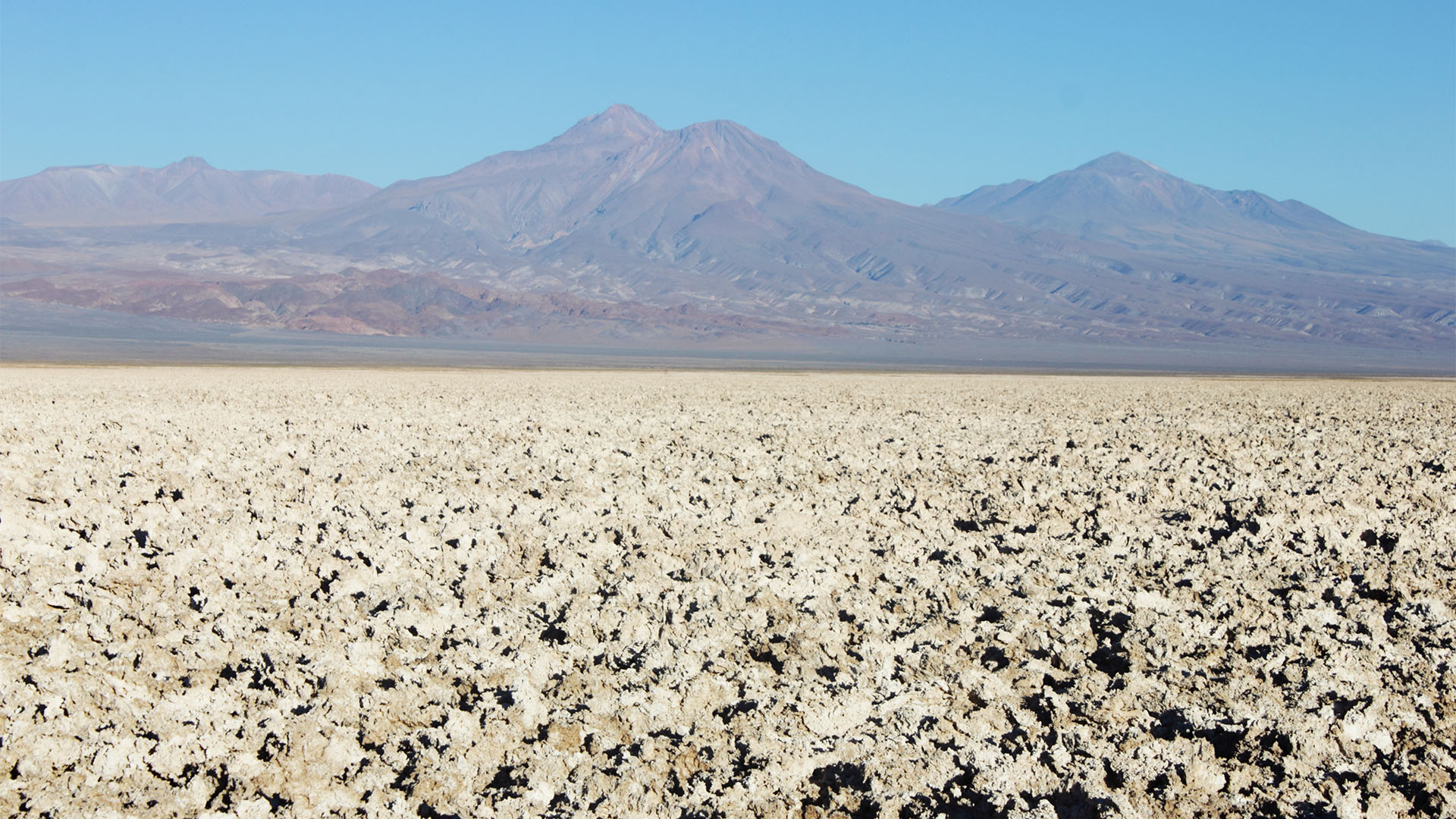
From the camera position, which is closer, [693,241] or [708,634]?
[708,634]

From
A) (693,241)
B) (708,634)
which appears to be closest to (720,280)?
(693,241)

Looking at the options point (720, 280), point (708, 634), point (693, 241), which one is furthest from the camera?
point (693, 241)

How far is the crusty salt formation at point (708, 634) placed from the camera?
12.0ft

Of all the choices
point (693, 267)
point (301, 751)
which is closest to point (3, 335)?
point (301, 751)

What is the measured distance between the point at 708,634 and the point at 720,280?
13874 cm

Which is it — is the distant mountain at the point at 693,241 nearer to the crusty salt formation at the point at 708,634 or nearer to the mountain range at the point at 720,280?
the mountain range at the point at 720,280

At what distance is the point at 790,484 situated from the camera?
880cm

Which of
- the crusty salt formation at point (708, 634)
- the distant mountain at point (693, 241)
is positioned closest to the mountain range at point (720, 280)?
the distant mountain at point (693, 241)

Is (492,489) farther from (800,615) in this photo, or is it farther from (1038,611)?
(1038,611)

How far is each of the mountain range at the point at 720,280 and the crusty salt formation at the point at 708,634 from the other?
2124 inches

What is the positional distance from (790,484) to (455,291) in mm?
93413

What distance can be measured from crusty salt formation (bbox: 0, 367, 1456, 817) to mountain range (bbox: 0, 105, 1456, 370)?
54.0 m

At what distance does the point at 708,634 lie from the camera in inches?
198

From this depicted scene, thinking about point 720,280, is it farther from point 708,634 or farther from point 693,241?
point 708,634
